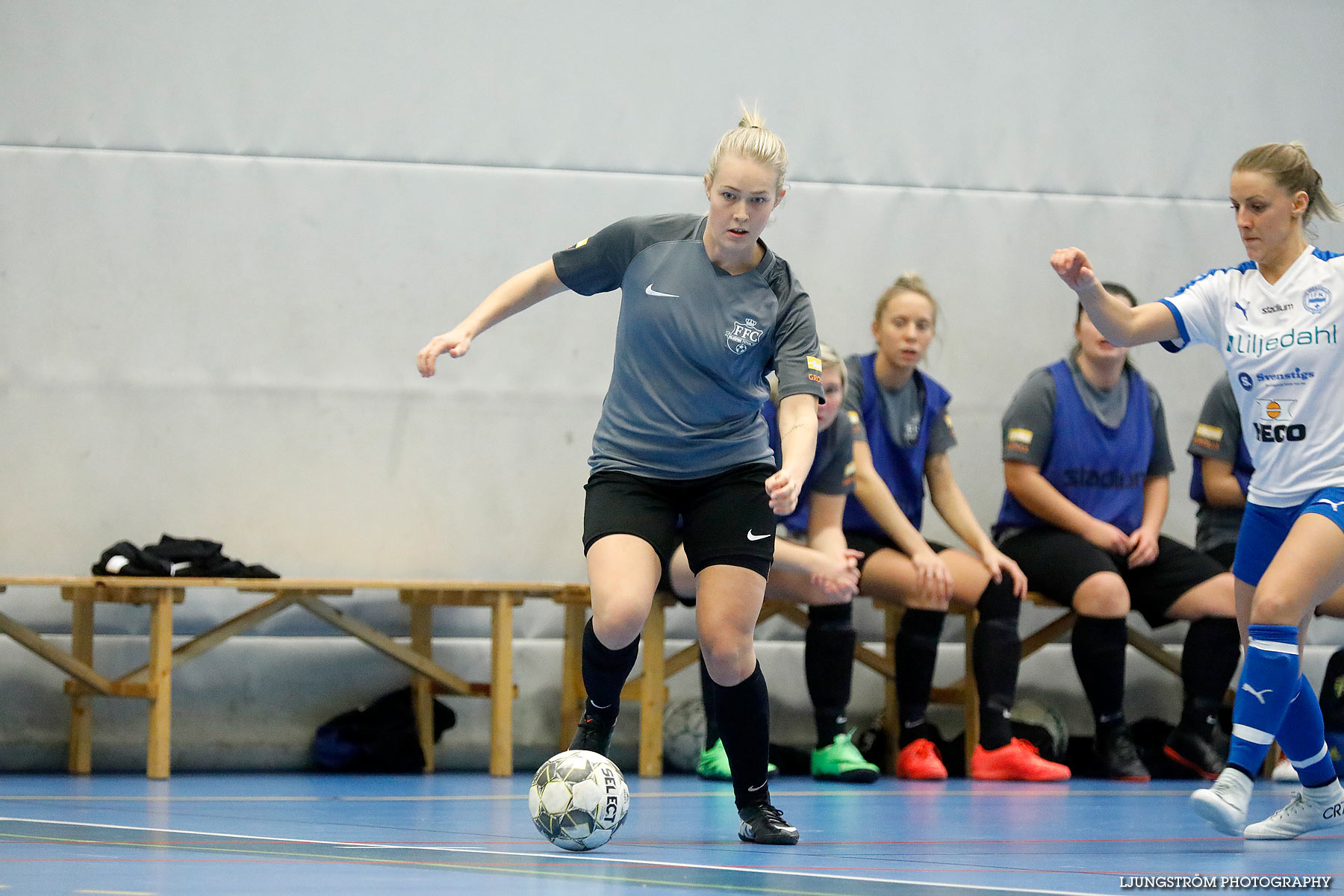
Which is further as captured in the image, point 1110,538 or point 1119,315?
point 1110,538

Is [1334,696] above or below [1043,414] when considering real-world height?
below

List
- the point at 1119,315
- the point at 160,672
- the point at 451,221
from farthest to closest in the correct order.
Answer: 1. the point at 451,221
2. the point at 160,672
3. the point at 1119,315

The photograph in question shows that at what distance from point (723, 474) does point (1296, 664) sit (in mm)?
1500

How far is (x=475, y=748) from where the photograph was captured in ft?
21.6

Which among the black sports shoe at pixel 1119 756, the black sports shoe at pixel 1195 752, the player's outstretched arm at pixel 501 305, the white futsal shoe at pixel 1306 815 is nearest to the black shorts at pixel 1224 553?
the black sports shoe at pixel 1195 752

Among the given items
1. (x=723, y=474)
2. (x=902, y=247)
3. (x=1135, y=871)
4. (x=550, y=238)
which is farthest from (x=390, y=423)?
(x=1135, y=871)

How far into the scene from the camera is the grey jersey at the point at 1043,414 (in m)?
6.48

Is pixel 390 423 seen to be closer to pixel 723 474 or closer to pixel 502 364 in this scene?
pixel 502 364

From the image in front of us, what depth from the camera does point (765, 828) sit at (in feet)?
11.8

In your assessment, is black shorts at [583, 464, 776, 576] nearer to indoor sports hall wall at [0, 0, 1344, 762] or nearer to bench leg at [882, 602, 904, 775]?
bench leg at [882, 602, 904, 775]

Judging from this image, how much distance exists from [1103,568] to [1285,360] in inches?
95.6

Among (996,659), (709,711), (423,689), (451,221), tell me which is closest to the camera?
(709,711)

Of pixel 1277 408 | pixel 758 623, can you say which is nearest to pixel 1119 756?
pixel 758 623

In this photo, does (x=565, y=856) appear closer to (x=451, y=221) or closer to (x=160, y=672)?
(x=160, y=672)
